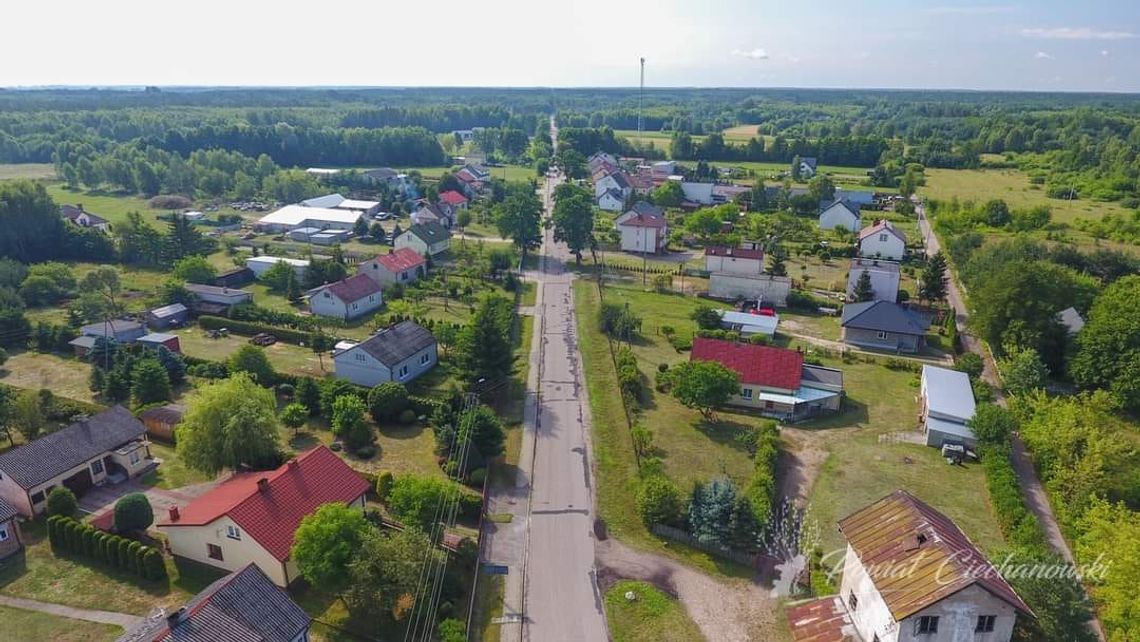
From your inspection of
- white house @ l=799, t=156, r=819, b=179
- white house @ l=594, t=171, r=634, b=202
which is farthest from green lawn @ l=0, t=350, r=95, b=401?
white house @ l=799, t=156, r=819, b=179

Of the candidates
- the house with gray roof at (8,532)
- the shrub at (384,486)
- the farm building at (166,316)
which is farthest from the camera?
the farm building at (166,316)

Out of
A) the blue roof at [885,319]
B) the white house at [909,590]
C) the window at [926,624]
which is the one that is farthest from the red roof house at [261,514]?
the blue roof at [885,319]

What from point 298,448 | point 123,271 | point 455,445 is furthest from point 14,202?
point 455,445

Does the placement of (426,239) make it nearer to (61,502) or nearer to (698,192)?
(61,502)

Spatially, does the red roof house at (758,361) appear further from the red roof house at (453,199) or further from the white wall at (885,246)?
the red roof house at (453,199)

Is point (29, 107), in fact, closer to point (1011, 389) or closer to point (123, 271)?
point (123, 271)

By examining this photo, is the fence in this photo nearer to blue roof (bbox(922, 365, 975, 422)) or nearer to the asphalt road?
the asphalt road
